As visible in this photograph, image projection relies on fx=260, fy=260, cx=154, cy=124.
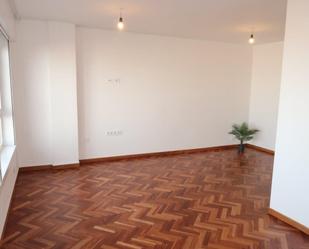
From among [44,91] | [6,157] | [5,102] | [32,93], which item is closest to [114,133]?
[44,91]

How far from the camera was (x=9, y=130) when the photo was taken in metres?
3.92

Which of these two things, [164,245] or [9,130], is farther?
[9,130]

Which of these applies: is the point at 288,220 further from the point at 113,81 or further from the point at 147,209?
the point at 113,81

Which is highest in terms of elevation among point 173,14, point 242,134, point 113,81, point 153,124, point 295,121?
point 173,14

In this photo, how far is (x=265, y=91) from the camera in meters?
6.11

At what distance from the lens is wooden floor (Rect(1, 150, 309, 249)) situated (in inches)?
99.5

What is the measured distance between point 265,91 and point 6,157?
214 inches

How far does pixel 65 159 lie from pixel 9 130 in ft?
3.62

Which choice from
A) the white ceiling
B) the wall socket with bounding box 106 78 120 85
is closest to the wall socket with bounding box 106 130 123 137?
the wall socket with bounding box 106 78 120 85

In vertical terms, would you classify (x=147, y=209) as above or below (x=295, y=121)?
below

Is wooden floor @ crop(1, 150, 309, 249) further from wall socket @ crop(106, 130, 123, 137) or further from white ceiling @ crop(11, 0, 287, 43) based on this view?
white ceiling @ crop(11, 0, 287, 43)

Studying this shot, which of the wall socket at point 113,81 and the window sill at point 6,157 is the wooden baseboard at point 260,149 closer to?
the wall socket at point 113,81

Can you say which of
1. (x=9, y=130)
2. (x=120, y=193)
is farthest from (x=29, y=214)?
(x=9, y=130)

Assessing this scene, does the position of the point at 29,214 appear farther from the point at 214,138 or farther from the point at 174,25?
the point at 214,138
